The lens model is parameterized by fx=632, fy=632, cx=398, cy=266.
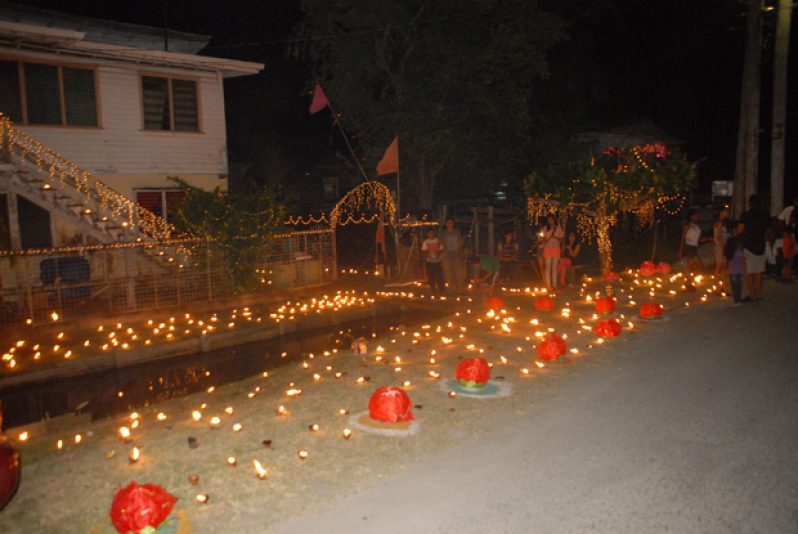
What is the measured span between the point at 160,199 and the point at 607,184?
11.8 metres

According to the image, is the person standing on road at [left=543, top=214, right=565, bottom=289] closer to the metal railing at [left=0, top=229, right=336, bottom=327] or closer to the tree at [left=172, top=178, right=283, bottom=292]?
the metal railing at [left=0, top=229, right=336, bottom=327]

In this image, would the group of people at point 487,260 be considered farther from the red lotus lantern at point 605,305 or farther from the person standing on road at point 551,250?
the red lotus lantern at point 605,305

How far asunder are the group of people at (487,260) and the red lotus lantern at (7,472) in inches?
419

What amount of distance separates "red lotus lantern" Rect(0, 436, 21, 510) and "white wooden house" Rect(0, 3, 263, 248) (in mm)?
11910

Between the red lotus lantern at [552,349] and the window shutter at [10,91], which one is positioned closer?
the red lotus lantern at [552,349]

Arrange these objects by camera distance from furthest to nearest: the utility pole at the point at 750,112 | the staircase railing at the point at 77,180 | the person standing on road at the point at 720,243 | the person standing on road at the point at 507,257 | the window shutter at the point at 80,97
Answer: the window shutter at the point at 80,97 < the utility pole at the point at 750,112 < the person standing on road at the point at 507,257 < the staircase railing at the point at 77,180 < the person standing on road at the point at 720,243

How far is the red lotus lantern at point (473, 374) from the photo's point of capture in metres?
6.92

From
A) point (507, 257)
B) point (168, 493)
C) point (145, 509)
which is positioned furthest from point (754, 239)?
point (145, 509)

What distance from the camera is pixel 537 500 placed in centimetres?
446

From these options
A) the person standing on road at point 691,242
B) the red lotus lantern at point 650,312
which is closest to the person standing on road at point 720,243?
the person standing on road at point 691,242

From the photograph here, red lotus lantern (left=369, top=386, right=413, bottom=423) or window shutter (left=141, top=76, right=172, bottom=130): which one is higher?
window shutter (left=141, top=76, right=172, bottom=130)

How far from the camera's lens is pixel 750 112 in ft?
52.0

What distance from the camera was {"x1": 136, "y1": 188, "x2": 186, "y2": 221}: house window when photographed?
56.0ft

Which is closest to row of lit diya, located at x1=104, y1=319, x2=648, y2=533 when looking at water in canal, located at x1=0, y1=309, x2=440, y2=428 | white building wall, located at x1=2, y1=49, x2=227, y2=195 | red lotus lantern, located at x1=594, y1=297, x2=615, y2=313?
red lotus lantern, located at x1=594, y1=297, x2=615, y2=313
